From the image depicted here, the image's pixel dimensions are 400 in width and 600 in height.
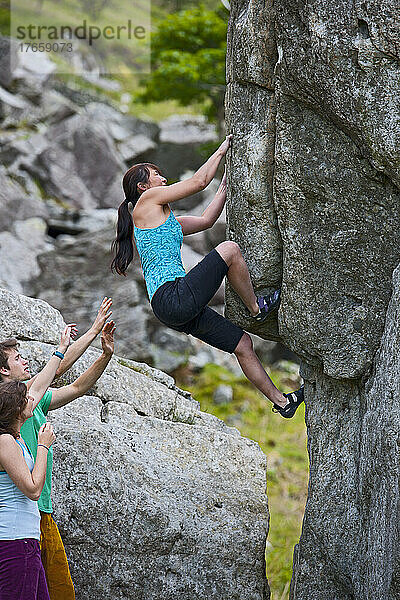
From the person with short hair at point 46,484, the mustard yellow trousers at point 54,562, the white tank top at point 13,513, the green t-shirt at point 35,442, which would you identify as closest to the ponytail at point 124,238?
the person with short hair at point 46,484

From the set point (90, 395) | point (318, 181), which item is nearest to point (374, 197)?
point (318, 181)

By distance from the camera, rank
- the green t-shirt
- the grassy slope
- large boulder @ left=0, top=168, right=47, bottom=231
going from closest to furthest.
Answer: the green t-shirt → the grassy slope → large boulder @ left=0, top=168, right=47, bottom=231

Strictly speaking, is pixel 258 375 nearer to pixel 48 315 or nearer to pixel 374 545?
pixel 374 545

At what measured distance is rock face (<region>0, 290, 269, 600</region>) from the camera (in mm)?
6699

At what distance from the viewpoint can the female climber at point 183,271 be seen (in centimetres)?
648

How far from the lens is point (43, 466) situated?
5.25 meters

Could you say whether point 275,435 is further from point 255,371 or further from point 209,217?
point 209,217

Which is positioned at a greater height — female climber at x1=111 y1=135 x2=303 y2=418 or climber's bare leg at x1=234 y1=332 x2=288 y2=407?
female climber at x1=111 y1=135 x2=303 y2=418

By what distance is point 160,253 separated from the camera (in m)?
6.77

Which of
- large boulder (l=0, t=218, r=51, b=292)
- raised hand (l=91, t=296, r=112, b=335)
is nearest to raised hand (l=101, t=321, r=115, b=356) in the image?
raised hand (l=91, t=296, r=112, b=335)

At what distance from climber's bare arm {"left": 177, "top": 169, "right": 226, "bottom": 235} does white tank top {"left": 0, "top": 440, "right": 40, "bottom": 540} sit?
298cm

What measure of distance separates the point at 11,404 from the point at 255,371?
2.53 m

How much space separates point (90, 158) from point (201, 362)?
1036 cm

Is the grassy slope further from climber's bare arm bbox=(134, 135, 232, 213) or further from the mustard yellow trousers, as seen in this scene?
climber's bare arm bbox=(134, 135, 232, 213)
